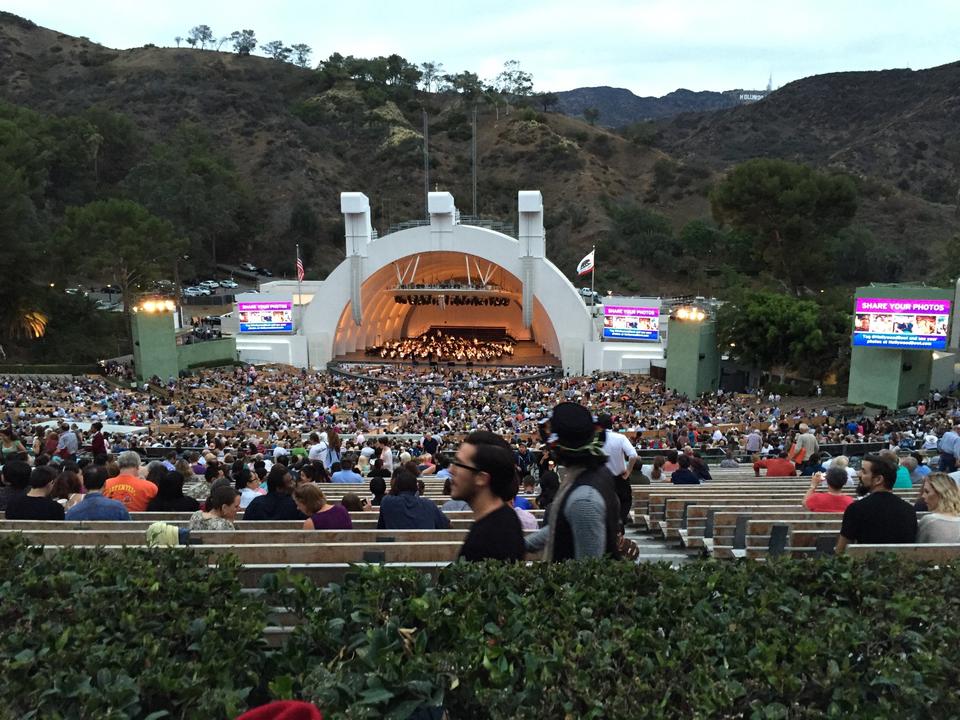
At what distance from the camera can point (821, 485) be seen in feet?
31.7

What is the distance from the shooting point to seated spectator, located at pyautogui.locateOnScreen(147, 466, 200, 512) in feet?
23.6

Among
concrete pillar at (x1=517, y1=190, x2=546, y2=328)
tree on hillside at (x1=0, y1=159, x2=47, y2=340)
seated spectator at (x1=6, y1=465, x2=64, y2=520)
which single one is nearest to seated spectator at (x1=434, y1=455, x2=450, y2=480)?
seated spectator at (x1=6, y1=465, x2=64, y2=520)

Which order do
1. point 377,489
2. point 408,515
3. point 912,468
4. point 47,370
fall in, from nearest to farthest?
point 408,515 < point 377,489 < point 912,468 < point 47,370

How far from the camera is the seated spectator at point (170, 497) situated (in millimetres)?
7207

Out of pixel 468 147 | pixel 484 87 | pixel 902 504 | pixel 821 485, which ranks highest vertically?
pixel 484 87

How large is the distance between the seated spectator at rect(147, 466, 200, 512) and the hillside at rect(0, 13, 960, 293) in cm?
5679

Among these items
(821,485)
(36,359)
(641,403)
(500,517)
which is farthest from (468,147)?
(500,517)

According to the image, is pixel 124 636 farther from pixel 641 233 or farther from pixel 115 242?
pixel 641 233

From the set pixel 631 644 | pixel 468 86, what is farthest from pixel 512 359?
pixel 468 86

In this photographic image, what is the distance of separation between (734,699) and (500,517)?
126 centimetres

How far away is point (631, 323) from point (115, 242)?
27.0 metres

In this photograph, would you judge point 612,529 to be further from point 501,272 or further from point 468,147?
point 468,147

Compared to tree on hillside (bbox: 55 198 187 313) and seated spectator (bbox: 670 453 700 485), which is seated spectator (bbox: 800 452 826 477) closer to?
seated spectator (bbox: 670 453 700 485)

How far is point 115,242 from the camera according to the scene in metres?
43.5
